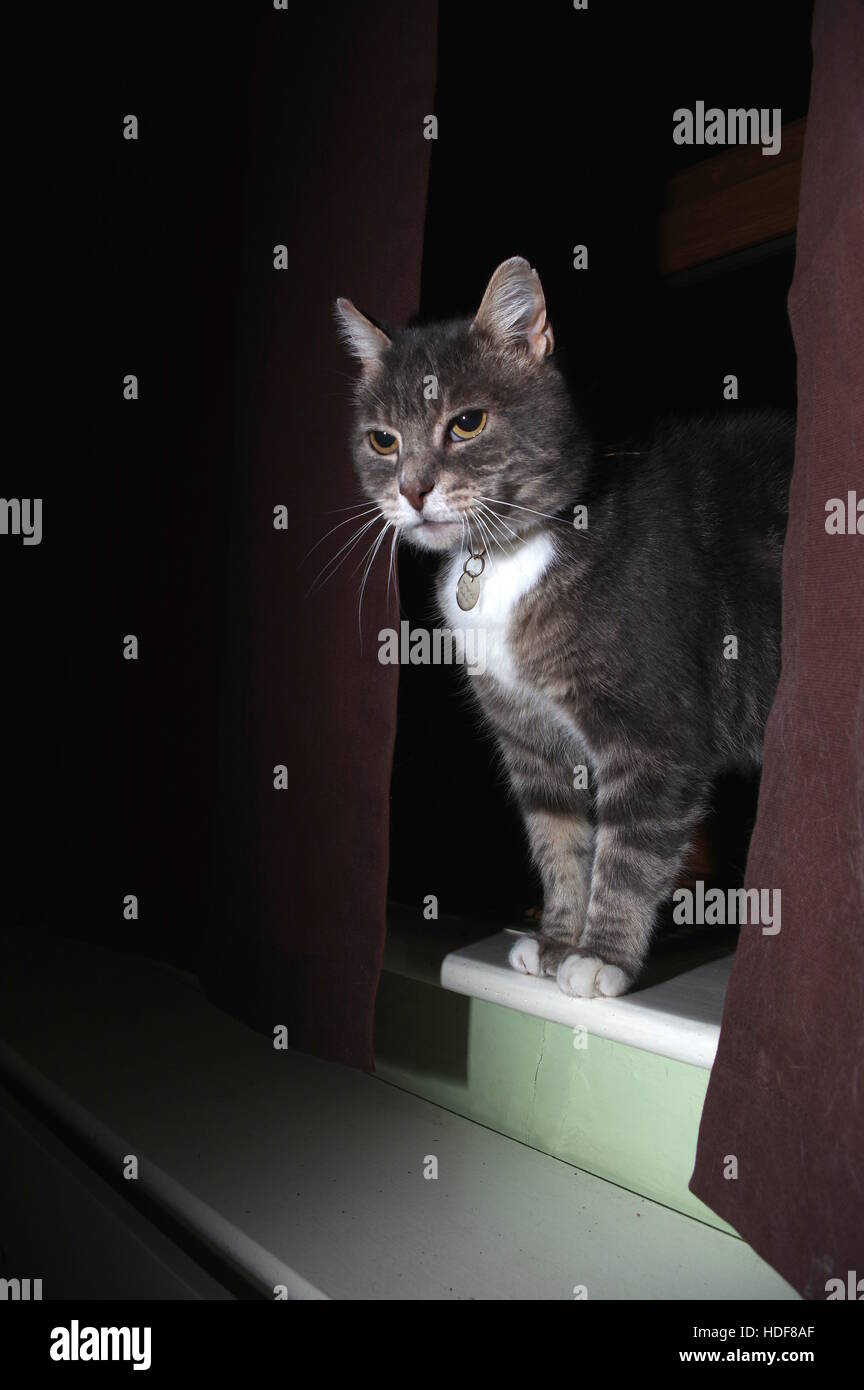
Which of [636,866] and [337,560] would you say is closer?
[636,866]

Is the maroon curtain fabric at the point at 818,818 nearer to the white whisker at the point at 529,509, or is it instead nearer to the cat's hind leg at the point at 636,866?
the cat's hind leg at the point at 636,866

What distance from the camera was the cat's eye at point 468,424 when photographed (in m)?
1.26

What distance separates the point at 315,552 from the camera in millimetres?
1414

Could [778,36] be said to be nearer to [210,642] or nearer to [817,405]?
[817,405]

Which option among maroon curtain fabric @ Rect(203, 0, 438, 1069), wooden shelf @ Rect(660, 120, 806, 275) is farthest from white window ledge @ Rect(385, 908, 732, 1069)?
wooden shelf @ Rect(660, 120, 806, 275)

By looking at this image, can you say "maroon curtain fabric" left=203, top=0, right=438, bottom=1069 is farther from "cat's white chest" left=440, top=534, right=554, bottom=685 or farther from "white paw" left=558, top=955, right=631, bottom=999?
"white paw" left=558, top=955, right=631, bottom=999

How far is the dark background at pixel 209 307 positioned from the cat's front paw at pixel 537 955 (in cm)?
45

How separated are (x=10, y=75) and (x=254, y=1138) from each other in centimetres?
231

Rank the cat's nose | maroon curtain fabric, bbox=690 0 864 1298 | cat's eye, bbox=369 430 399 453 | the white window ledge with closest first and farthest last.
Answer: maroon curtain fabric, bbox=690 0 864 1298 < the white window ledge < the cat's nose < cat's eye, bbox=369 430 399 453

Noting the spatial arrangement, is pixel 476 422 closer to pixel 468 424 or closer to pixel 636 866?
pixel 468 424

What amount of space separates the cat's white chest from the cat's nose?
0.17 m

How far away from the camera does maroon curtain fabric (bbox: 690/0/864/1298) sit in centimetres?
79

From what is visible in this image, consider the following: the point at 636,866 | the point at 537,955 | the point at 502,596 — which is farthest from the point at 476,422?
the point at 537,955

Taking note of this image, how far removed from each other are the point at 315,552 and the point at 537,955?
26.4 inches
